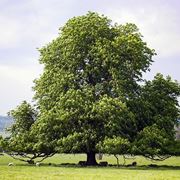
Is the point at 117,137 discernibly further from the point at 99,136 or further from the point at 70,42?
the point at 70,42

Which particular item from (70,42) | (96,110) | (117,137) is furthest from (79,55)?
(117,137)

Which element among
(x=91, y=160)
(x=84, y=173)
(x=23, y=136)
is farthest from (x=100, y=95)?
(x=84, y=173)

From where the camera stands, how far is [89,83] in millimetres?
66250

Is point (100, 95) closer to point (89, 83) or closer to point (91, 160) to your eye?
point (89, 83)

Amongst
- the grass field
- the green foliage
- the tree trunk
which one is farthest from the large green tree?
the grass field

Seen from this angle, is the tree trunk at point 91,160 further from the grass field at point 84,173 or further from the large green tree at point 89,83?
the grass field at point 84,173

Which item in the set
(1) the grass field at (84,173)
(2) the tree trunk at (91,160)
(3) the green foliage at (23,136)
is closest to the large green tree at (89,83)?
(2) the tree trunk at (91,160)

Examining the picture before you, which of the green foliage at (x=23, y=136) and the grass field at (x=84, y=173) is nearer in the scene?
the grass field at (x=84, y=173)

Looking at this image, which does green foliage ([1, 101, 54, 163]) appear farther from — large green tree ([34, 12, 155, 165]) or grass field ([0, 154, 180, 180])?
grass field ([0, 154, 180, 180])

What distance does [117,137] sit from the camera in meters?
59.0

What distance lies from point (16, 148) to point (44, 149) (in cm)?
415

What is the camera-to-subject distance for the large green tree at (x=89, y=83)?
2397 inches

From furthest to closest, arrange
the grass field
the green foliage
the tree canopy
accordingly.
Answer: the green foliage → the tree canopy → the grass field

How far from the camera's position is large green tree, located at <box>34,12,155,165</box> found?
6088 cm
